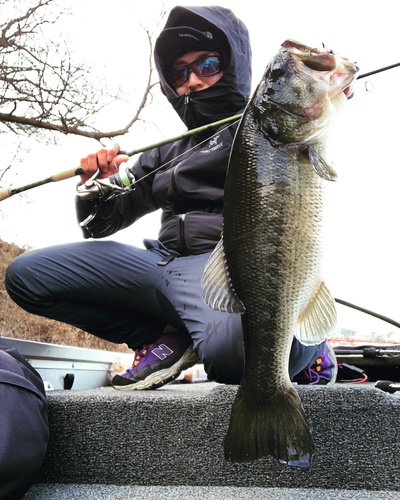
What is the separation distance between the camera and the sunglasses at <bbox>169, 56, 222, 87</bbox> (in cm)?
208

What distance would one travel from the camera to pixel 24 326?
8.98 meters

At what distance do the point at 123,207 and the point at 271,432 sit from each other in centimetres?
150

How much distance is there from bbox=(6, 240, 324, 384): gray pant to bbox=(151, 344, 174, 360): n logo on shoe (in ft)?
0.37

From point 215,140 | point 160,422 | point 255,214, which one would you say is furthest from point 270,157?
point 215,140

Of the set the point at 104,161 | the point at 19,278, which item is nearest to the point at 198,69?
the point at 104,161

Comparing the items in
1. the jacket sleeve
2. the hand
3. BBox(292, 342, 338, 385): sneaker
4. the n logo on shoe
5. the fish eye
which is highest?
the fish eye

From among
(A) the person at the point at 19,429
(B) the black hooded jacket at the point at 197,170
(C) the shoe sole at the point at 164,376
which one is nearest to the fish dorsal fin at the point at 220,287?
(A) the person at the point at 19,429

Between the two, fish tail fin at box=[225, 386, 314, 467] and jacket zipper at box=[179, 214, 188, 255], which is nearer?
fish tail fin at box=[225, 386, 314, 467]

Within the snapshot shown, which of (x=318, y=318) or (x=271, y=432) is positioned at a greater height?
(x=318, y=318)

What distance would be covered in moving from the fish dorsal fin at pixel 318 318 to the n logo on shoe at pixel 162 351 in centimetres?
102

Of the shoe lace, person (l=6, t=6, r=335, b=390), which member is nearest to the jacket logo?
person (l=6, t=6, r=335, b=390)

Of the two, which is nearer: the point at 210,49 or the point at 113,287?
the point at 113,287

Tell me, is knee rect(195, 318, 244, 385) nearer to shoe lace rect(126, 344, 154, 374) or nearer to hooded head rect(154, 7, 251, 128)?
shoe lace rect(126, 344, 154, 374)

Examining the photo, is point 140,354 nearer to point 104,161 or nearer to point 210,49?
point 104,161
